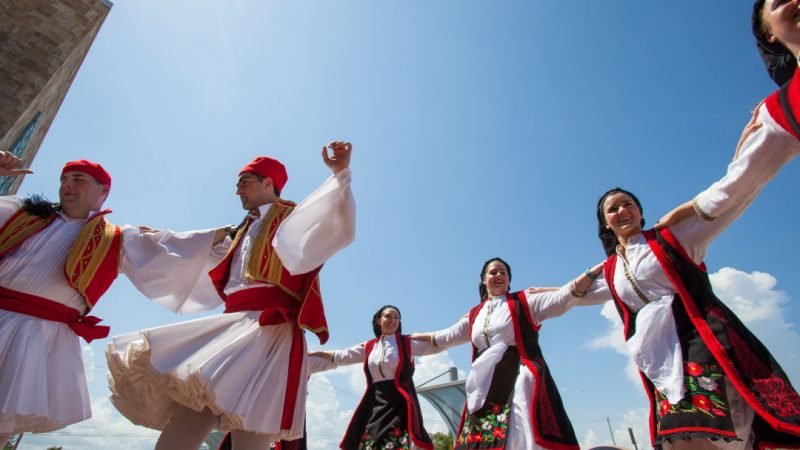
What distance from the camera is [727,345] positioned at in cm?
188

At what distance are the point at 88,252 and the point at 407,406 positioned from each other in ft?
9.16

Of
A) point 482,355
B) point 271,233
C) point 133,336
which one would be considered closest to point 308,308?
point 271,233

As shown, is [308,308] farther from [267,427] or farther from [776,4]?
[776,4]

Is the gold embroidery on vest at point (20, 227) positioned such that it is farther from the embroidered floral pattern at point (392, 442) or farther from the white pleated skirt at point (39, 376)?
the embroidered floral pattern at point (392, 442)

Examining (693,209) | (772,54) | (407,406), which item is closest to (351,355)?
(407,406)

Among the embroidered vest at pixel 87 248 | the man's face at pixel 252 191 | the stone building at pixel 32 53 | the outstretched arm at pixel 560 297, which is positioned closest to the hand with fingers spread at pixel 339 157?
the man's face at pixel 252 191

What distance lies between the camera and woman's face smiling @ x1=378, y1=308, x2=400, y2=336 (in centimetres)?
483

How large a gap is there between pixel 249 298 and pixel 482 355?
1.88 m

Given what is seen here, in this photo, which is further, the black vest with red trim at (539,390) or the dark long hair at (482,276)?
the dark long hair at (482,276)

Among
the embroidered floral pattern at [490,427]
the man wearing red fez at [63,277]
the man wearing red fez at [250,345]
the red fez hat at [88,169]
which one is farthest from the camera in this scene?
the embroidered floral pattern at [490,427]

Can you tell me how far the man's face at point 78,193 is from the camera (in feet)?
9.05

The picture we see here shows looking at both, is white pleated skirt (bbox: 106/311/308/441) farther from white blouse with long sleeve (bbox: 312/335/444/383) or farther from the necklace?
white blouse with long sleeve (bbox: 312/335/444/383)

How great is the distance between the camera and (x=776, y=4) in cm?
157

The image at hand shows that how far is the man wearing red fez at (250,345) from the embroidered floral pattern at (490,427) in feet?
4.88
